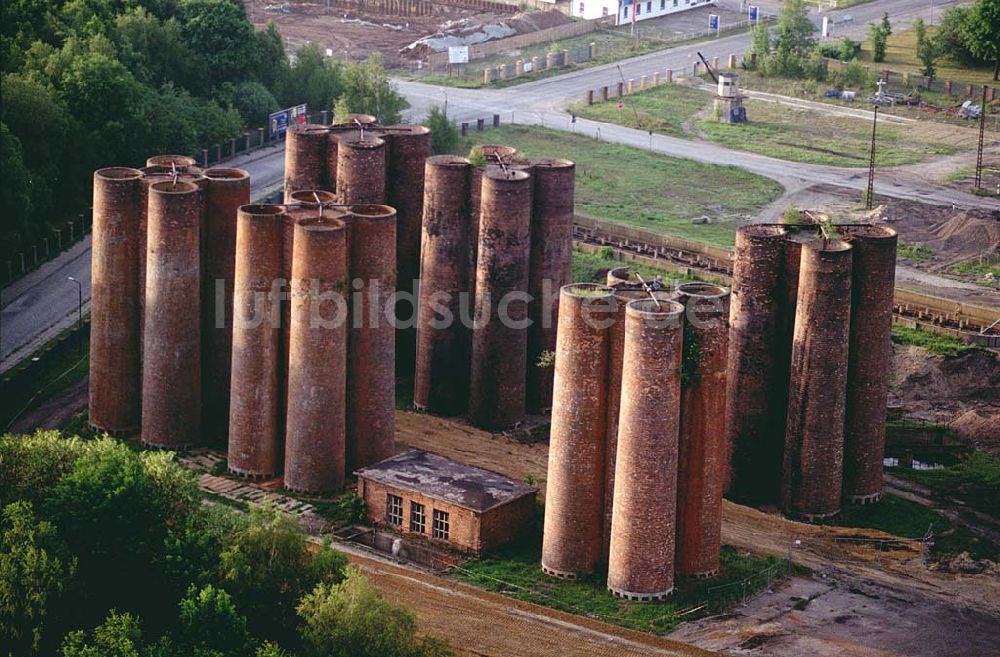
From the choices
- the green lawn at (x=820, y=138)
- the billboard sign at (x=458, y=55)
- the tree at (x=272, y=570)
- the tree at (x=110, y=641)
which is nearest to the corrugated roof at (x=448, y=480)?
the tree at (x=272, y=570)

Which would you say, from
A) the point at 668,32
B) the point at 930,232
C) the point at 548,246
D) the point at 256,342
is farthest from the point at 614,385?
the point at 668,32

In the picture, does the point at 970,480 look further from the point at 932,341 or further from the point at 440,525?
the point at 440,525

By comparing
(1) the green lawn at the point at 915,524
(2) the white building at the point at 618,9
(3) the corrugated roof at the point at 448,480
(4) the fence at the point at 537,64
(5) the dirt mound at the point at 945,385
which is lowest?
(1) the green lawn at the point at 915,524

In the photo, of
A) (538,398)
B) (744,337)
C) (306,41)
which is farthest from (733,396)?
(306,41)

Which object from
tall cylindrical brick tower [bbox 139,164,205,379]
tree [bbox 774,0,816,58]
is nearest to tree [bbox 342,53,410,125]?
tree [bbox 774,0,816,58]

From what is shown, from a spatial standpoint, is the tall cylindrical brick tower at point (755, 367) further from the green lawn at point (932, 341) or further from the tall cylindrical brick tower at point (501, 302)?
the green lawn at point (932, 341)

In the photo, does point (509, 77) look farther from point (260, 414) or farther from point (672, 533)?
point (672, 533)
